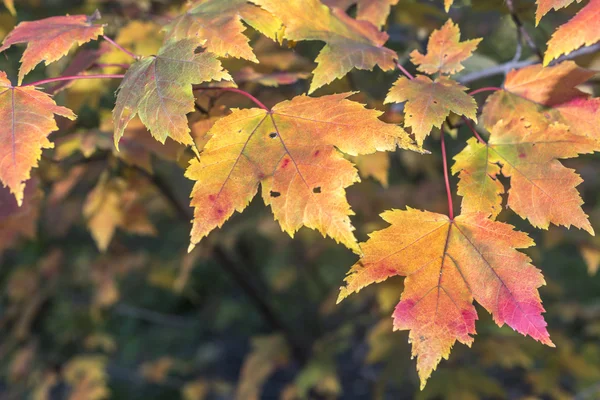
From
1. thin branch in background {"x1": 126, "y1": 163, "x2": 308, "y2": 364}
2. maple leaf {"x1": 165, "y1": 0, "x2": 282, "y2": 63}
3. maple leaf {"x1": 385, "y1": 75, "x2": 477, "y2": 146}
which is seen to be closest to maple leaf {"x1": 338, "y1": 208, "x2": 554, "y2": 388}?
maple leaf {"x1": 385, "y1": 75, "x2": 477, "y2": 146}

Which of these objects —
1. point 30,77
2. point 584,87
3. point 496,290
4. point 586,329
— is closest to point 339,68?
point 496,290

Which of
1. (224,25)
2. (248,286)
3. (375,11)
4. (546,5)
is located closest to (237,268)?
(248,286)

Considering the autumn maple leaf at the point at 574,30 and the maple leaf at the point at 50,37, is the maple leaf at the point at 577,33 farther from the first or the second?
the maple leaf at the point at 50,37

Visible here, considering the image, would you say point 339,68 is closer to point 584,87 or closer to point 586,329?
point 584,87

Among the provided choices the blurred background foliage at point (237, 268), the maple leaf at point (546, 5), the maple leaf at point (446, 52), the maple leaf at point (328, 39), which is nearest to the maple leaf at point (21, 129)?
the blurred background foliage at point (237, 268)

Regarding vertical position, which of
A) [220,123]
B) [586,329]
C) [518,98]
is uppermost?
[220,123]

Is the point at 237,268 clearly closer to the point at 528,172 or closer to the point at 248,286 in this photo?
the point at 248,286

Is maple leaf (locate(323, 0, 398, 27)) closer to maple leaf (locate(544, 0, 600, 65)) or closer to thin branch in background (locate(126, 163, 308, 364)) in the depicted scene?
maple leaf (locate(544, 0, 600, 65))
